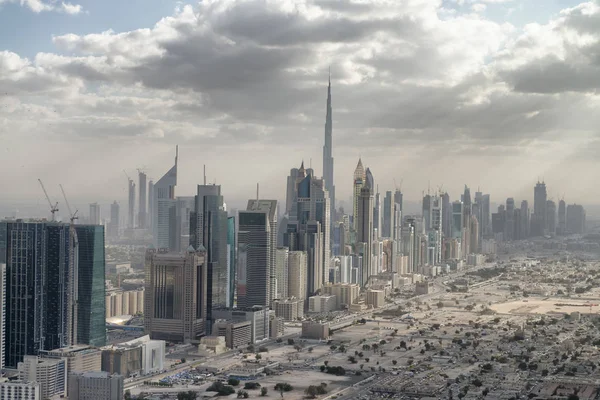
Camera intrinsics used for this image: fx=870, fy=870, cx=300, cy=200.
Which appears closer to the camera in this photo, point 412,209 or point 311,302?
point 311,302

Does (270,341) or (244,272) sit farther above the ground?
(244,272)

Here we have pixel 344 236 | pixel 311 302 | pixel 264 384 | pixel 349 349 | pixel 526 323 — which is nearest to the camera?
pixel 264 384

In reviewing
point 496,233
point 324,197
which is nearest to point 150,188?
point 324,197

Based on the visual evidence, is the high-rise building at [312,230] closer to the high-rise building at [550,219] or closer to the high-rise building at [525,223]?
the high-rise building at [550,219]

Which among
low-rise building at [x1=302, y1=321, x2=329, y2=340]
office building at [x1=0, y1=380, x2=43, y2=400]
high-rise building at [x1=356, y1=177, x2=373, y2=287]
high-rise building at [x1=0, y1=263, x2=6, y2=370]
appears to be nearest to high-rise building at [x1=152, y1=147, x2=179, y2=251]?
high-rise building at [x1=356, y1=177, x2=373, y2=287]

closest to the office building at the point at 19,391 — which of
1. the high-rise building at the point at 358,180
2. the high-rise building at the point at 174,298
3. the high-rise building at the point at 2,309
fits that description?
the high-rise building at the point at 2,309

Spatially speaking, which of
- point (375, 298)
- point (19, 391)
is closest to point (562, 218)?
point (375, 298)

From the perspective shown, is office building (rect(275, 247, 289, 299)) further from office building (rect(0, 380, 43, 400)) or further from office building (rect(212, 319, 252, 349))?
office building (rect(0, 380, 43, 400))

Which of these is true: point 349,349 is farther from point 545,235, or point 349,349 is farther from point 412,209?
point 545,235
